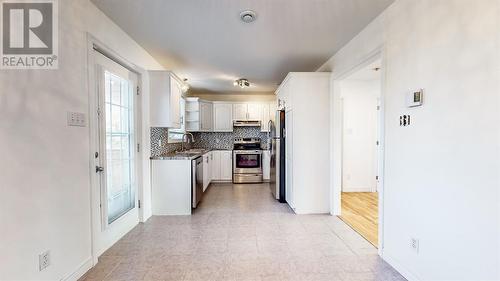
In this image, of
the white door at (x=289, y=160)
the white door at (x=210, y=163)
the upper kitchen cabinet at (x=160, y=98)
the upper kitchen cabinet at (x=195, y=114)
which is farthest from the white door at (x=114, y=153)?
the upper kitchen cabinet at (x=195, y=114)

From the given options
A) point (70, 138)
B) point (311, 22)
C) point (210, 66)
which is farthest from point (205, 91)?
point (70, 138)

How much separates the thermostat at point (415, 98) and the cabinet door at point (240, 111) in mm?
4862

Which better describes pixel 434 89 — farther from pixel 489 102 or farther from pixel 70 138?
pixel 70 138

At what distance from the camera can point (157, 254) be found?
2529 mm

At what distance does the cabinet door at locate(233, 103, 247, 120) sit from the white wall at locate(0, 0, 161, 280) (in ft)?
14.4

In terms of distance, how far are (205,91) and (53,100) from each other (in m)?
4.85

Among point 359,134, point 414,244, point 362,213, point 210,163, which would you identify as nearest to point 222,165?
point 210,163

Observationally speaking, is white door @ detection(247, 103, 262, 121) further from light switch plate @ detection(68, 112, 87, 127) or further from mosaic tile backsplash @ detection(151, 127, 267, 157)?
light switch plate @ detection(68, 112, 87, 127)

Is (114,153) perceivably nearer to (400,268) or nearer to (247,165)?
(400,268)

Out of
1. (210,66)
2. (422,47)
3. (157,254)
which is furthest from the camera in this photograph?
(210,66)

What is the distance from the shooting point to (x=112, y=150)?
2797mm

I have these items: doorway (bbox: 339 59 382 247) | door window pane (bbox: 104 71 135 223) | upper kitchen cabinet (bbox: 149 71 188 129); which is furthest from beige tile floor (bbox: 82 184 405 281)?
doorway (bbox: 339 59 382 247)

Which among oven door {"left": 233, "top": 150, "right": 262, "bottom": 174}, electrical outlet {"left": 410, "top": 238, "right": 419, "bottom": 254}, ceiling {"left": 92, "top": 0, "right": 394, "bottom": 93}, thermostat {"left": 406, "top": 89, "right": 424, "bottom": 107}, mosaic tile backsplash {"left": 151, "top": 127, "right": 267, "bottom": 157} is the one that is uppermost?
ceiling {"left": 92, "top": 0, "right": 394, "bottom": 93}

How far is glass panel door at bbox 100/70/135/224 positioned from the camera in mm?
2680
